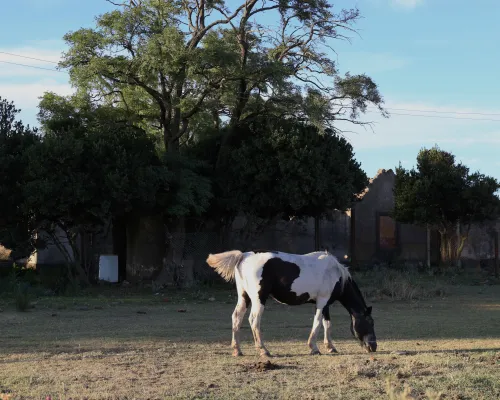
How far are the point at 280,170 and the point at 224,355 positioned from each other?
1246 centimetres

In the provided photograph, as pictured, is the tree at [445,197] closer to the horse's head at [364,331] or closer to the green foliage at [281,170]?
the green foliage at [281,170]

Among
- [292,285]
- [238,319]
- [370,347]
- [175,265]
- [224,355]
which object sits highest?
[292,285]

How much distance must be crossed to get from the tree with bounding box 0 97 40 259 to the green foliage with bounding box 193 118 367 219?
21.4 feet

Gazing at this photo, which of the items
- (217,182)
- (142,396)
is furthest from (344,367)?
(217,182)

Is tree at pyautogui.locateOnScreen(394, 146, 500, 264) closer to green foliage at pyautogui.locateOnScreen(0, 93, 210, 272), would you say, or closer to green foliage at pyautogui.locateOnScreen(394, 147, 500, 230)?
green foliage at pyautogui.locateOnScreen(394, 147, 500, 230)

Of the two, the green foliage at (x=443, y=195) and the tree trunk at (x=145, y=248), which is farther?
the green foliage at (x=443, y=195)

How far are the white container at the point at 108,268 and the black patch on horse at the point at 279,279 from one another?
49.7 feet

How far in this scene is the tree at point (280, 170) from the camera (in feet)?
73.4

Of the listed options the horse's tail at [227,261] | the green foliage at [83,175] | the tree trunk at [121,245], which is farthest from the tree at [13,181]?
the horse's tail at [227,261]

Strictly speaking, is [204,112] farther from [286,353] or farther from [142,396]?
[142,396]

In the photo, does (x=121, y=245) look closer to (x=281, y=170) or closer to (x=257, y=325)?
(x=281, y=170)

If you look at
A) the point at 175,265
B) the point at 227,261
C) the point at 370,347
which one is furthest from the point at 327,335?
the point at 175,265

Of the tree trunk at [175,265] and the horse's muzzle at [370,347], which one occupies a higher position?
the tree trunk at [175,265]

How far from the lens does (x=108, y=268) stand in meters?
25.1
